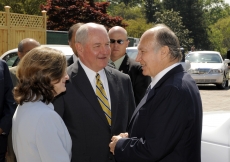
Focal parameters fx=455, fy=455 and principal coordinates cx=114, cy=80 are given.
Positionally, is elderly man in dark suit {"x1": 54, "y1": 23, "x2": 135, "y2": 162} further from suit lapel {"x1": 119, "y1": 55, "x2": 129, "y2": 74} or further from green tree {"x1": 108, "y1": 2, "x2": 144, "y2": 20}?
green tree {"x1": 108, "y1": 2, "x2": 144, "y2": 20}

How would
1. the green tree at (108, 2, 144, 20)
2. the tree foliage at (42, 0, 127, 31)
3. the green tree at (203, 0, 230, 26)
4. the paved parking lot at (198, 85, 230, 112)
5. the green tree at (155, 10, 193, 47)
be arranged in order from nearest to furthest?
1. the paved parking lot at (198, 85, 230, 112)
2. the tree foliage at (42, 0, 127, 31)
3. the green tree at (155, 10, 193, 47)
4. the green tree at (108, 2, 144, 20)
5. the green tree at (203, 0, 230, 26)

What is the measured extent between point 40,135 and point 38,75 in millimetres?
391

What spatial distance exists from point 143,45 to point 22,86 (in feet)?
2.97

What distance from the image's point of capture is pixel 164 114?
9.43ft

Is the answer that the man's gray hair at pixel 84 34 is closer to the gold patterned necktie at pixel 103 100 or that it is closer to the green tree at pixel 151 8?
the gold patterned necktie at pixel 103 100

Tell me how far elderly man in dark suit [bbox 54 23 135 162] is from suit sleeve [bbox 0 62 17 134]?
31.1 inches

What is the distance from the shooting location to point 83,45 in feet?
13.2

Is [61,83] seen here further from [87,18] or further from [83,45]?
[87,18]

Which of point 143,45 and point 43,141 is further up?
point 143,45

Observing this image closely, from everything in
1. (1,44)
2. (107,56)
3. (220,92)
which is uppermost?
(107,56)

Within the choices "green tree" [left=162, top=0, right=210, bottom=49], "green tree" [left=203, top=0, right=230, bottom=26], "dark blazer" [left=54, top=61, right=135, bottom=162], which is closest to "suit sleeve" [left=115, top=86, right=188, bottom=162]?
"dark blazer" [left=54, top=61, right=135, bottom=162]

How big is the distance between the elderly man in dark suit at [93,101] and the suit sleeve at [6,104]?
790 mm

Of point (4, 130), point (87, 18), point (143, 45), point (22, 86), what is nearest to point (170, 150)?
point (143, 45)

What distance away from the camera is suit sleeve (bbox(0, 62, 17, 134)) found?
4.35 m
